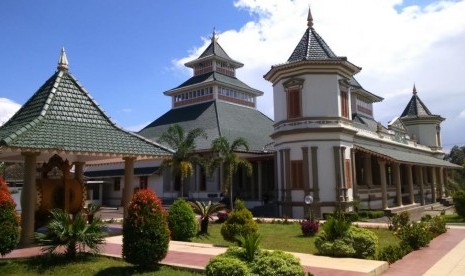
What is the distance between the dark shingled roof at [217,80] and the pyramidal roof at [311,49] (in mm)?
15105

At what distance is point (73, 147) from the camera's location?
44.5 feet

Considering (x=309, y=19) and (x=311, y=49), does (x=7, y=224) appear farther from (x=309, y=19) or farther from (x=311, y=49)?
(x=309, y=19)

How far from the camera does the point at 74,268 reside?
10.7 metres

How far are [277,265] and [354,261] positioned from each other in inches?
151

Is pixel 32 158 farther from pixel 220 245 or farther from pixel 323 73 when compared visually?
pixel 323 73

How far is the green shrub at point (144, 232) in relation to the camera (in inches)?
398

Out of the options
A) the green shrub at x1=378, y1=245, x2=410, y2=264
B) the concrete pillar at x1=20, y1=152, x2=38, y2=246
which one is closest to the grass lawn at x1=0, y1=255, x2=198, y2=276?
the concrete pillar at x1=20, y1=152, x2=38, y2=246

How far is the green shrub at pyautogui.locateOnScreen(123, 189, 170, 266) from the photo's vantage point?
33.1 feet

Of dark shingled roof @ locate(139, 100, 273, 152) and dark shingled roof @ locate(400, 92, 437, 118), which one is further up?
dark shingled roof @ locate(400, 92, 437, 118)

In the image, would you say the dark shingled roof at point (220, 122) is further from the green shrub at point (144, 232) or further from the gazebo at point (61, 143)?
the green shrub at point (144, 232)

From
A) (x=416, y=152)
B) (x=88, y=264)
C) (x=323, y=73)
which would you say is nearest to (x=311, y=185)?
(x=323, y=73)

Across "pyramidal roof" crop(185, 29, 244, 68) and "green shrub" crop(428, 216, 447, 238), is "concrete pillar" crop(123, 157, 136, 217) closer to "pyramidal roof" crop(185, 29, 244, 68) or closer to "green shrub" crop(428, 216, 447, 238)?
"green shrub" crop(428, 216, 447, 238)

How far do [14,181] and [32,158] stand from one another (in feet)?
101

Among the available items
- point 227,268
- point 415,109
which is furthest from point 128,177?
point 415,109
